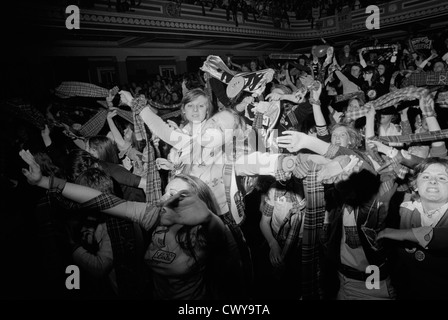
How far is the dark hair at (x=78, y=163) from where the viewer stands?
77.9 inches

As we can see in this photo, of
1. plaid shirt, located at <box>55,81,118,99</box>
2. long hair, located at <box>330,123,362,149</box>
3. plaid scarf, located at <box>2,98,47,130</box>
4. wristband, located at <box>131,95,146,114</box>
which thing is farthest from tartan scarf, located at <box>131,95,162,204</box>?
long hair, located at <box>330,123,362,149</box>

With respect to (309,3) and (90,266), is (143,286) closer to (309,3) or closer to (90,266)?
(90,266)

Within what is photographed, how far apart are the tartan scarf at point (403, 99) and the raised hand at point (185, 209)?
146 centimetres

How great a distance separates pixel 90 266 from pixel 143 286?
1.34 feet

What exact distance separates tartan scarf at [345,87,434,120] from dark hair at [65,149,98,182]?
2115 mm

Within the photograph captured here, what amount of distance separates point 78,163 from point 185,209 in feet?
3.31

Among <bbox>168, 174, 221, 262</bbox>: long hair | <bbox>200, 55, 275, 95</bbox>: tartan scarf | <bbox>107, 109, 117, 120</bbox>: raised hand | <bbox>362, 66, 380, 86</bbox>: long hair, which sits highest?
<bbox>362, 66, 380, 86</bbox>: long hair

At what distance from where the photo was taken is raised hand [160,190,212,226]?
1590mm

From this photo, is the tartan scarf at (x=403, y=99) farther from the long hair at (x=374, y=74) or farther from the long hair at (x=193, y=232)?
the long hair at (x=374, y=74)

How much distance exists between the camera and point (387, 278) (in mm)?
1796

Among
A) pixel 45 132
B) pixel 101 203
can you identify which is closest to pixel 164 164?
pixel 101 203

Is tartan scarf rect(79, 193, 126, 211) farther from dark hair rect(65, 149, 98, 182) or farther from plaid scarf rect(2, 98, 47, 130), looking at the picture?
plaid scarf rect(2, 98, 47, 130)
